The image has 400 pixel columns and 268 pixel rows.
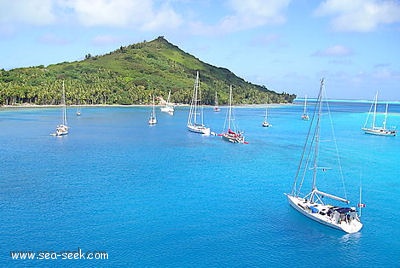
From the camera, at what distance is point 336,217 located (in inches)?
1772

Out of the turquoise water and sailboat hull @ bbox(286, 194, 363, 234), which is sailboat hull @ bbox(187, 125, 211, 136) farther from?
sailboat hull @ bbox(286, 194, 363, 234)

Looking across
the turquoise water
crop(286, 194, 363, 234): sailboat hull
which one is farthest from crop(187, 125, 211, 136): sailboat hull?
crop(286, 194, 363, 234): sailboat hull

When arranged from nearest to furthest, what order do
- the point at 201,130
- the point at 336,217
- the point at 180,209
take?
the point at 336,217 < the point at 180,209 < the point at 201,130

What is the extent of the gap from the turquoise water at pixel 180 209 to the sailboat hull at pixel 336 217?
0.85m

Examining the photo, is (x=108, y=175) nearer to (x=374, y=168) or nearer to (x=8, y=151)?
(x=8, y=151)

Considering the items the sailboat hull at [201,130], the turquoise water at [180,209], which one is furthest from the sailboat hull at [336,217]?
the sailboat hull at [201,130]

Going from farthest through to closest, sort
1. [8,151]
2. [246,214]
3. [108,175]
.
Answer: [8,151] → [108,175] → [246,214]

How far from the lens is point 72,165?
74125mm

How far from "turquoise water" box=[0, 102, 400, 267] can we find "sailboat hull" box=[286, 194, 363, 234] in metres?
0.85

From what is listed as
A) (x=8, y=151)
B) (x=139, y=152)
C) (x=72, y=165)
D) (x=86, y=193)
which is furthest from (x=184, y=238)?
(x=8, y=151)

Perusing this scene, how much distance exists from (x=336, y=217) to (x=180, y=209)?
1876 centimetres

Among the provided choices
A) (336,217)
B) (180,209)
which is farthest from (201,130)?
(336,217)

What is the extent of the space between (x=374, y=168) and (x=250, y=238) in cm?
4720

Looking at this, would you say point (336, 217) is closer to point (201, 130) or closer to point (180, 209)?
point (180, 209)
